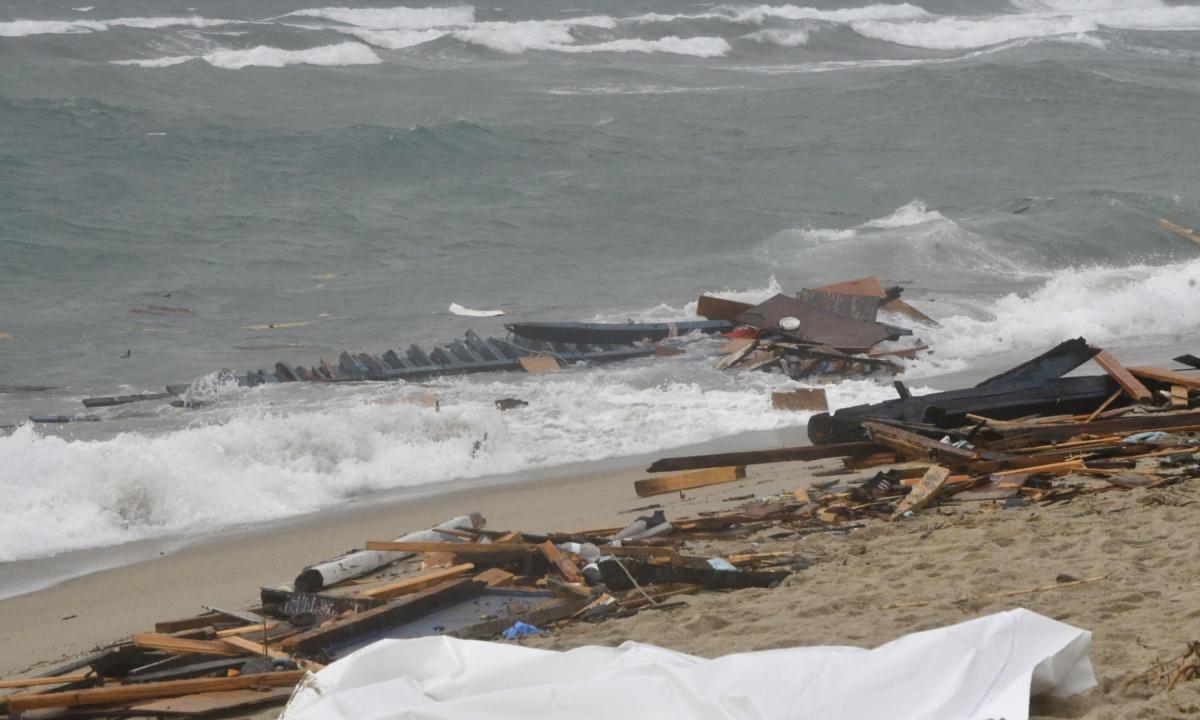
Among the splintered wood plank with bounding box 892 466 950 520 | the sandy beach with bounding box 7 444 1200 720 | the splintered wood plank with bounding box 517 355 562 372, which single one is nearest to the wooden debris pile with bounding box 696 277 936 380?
the splintered wood plank with bounding box 517 355 562 372

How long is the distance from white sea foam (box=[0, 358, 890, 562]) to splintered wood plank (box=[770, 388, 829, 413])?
15cm

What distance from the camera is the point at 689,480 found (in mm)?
9109

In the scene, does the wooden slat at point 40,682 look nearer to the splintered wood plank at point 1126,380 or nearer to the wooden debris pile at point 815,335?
the splintered wood plank at point 1126,380

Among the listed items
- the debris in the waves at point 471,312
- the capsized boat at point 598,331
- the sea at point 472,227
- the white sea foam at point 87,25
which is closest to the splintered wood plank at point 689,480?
the sea at point 472,227

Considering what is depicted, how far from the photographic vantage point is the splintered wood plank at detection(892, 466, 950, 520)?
7613 mm

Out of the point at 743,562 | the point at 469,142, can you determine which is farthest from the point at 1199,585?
the point at 469,142

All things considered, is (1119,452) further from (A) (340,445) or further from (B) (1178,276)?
(B) (1178,276)

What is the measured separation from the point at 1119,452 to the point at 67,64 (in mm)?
33955

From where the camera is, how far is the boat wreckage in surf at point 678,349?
13695 millimetres

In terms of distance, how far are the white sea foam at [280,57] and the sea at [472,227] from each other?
0.19 meters

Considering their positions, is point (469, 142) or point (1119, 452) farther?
point (469, 142)

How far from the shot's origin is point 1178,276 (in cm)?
1708

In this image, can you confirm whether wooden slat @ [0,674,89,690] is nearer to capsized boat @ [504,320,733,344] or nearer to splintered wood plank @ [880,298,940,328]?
capsized boat @ [504,320,733,344]

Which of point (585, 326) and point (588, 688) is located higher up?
point (588, 688)
